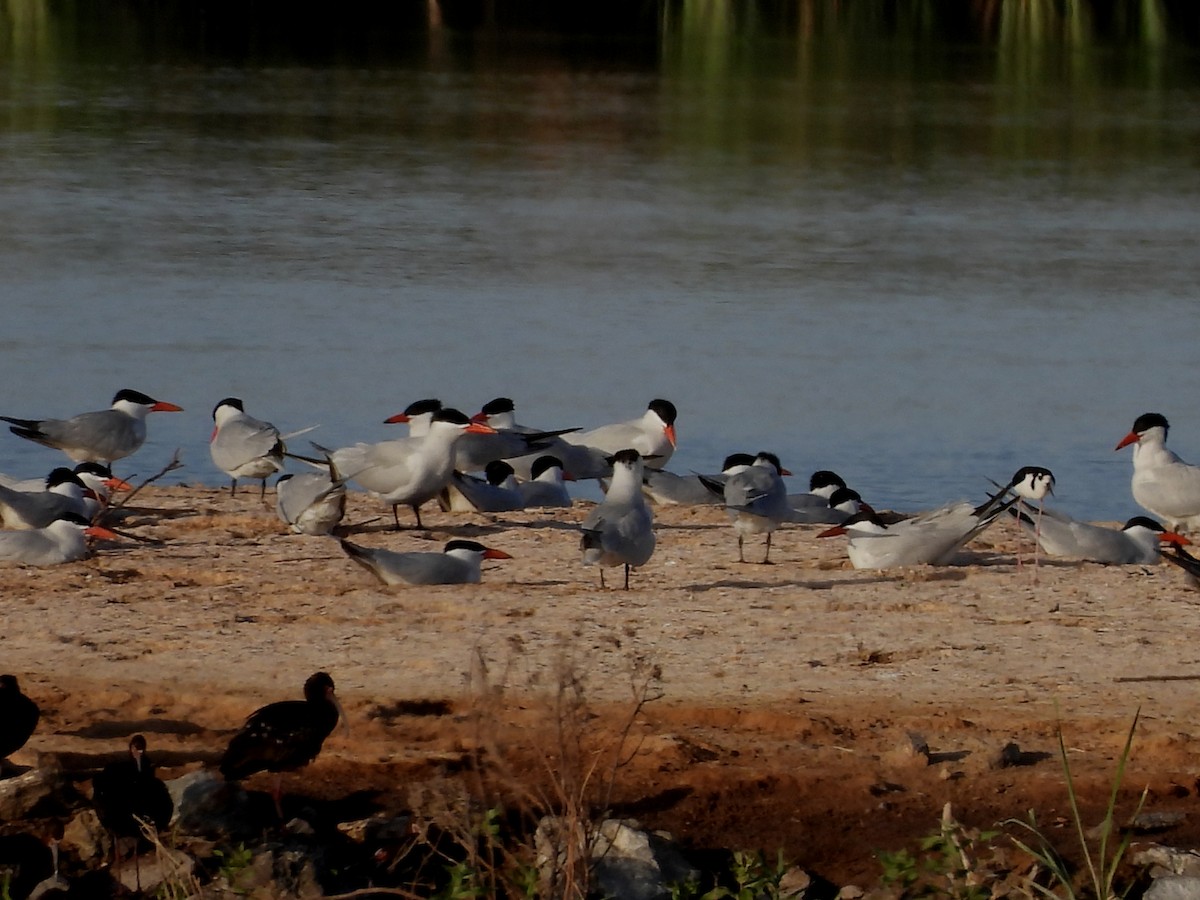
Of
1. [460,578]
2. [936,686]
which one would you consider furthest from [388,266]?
[936,686]

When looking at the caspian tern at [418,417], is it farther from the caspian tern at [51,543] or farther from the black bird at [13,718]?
the black bird at [13,718]

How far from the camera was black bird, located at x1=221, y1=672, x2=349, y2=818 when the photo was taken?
5.85 metres

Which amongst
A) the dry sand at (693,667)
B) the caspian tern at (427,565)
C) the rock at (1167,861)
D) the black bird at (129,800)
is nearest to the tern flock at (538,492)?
the caspian tern at (427,565)

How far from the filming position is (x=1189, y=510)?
10.9 m

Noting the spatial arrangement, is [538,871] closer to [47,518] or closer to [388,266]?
[47,518]

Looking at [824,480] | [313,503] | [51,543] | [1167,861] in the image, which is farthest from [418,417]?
[1167,861]

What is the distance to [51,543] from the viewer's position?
8.78m

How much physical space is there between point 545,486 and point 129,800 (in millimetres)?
5605

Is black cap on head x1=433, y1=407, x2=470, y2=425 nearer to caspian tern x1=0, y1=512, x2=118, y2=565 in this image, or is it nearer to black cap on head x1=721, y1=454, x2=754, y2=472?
caspian tern x1=0, y1=512, x2=118, y2=565

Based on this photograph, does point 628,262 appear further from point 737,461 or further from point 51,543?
point 51,543

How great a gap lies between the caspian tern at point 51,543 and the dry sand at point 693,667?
3.3 inches

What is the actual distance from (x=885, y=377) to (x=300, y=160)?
1182cm

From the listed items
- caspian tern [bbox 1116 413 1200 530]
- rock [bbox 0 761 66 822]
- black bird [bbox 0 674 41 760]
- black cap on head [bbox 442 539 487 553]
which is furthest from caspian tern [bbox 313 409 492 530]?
rock [bbox 0 761 66 822]

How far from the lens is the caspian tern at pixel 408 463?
9867 mm
